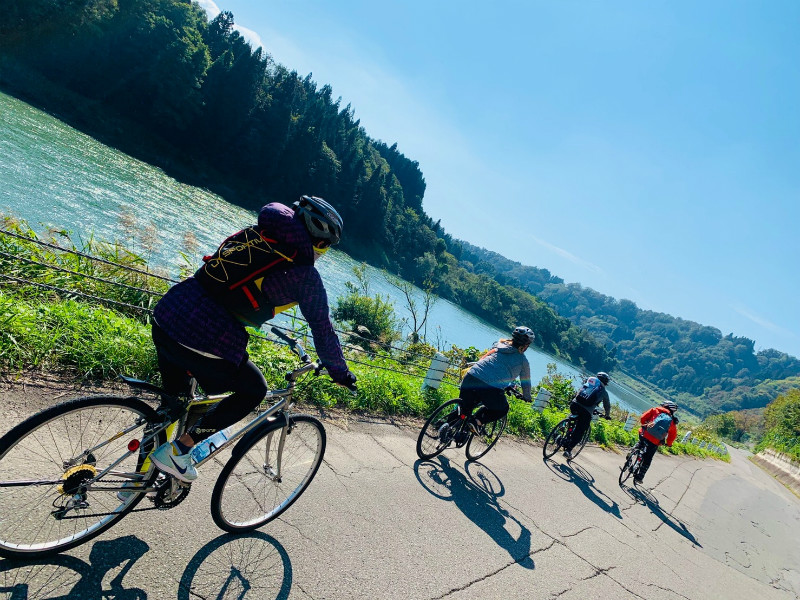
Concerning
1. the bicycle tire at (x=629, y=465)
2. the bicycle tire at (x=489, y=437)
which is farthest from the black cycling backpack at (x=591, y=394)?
the bicycle tire at (x=489, y=437)

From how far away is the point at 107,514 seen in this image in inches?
98.7

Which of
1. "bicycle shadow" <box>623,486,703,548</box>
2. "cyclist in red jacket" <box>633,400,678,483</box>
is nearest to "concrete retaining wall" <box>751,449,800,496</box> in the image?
"cyclist in red jacket" <box>633,400,678,483</box>

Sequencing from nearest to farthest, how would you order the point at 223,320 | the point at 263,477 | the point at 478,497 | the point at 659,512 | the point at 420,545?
1. the point at 223,320
2. the point at 263,477
3. the point at 420,545
4. the point at 478,497
5. the point at 659,512

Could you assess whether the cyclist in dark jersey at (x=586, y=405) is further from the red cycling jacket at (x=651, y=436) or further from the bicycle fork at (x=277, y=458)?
the bicycle fork at (x=277, y=458)

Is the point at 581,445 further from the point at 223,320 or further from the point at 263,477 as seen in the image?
the point at 223,320

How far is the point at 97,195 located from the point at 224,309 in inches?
873

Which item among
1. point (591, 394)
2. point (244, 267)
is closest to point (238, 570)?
point (244, 267)

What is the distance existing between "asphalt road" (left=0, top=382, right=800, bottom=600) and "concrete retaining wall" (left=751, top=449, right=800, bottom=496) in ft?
69.0

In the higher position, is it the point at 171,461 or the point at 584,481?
the point at 171,461

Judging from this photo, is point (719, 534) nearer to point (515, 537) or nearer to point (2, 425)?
point (515, 537)

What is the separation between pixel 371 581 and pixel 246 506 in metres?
0.98

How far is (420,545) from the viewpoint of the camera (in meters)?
3.73

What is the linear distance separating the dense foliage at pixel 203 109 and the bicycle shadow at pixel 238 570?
31258 millimetres

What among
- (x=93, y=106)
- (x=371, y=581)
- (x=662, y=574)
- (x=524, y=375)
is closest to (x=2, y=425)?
(x=371, y=581)
